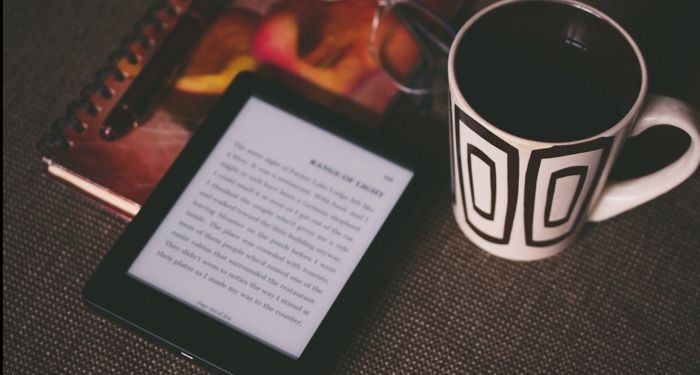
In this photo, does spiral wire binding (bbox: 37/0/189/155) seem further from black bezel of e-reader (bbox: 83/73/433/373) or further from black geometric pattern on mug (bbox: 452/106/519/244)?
black geometric pattern on mug (bbox: 452/106/519/244)

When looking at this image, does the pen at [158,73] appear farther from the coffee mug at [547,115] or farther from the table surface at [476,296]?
the coffee mug at [547,115]

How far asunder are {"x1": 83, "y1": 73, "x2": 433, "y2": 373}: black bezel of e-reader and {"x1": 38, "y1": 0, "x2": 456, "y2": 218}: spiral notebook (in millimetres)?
29

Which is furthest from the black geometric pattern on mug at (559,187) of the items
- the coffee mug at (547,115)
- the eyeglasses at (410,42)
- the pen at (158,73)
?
the pen at (158,73)

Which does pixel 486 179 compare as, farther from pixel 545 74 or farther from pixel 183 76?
pixel 183 76

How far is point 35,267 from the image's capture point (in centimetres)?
41

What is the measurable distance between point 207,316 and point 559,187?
7.4 inches

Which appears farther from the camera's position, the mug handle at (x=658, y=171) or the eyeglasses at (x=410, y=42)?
the eyeglasses at (x=410, y=42)

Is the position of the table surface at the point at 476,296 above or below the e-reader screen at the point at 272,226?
below

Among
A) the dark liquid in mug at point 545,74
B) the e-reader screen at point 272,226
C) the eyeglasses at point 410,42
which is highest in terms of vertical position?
the dark liquid in mug at point 545,74

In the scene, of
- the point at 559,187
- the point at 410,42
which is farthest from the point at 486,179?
the point at 410,42

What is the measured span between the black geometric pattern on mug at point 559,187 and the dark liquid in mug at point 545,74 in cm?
2

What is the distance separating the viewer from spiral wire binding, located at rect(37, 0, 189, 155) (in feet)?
1.37

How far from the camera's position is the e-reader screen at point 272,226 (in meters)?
0.36

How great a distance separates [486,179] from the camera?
1.06 feet
